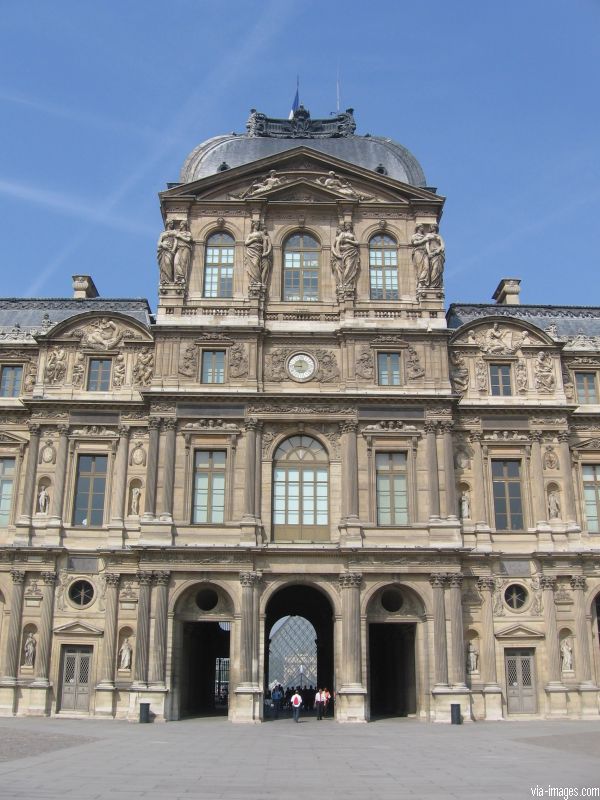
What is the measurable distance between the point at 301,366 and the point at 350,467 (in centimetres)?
523

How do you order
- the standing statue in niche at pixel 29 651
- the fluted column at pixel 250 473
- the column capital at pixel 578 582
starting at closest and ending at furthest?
the standing statue in niche at pixel 29 651 < the fluted column at pixel 250 473 < the column capital at pixel 578 582

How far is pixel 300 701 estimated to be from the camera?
113 feet

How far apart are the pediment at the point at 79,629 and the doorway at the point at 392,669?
11.8 metres

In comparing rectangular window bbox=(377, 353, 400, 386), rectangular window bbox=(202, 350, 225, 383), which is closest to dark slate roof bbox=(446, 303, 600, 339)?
rectangular window bbox=(377, 353, 400, 386)

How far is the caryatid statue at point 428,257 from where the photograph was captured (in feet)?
130

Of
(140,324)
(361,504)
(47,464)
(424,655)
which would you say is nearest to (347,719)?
(424,655)

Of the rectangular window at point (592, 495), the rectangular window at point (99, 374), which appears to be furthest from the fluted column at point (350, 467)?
the rectangular window at point (99, 374)

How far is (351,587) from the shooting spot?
34.8 meters

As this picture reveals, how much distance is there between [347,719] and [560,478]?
46.3 ft

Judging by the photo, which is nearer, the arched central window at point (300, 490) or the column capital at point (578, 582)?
the arched central window at point (300, 490)

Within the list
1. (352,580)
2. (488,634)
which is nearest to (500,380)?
(488,634)

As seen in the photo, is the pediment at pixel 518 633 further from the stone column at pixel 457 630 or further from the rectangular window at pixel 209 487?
the rectangular window at pixel 209 487

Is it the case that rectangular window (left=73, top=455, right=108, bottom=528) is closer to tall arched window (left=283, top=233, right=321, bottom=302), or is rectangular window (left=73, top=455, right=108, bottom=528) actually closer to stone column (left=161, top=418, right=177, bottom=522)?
stone column (left=161, top=418, right=177, bottom=522)

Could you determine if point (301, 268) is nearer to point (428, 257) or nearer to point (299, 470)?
point (428, 257)
